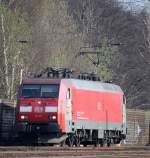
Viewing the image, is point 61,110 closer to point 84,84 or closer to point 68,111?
point 68,111

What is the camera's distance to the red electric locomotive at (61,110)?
3500cm

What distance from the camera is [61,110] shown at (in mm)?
35125

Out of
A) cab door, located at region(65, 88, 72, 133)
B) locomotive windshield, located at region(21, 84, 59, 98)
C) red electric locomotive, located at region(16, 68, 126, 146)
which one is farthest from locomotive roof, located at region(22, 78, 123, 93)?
cab door, located at region(65, 88, 72, 133)

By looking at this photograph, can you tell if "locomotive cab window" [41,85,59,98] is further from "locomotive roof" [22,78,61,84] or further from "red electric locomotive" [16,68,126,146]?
"locomotive roof" [22,78,61,84]

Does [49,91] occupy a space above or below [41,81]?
below

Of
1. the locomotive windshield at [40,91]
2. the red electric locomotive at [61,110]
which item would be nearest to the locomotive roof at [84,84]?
the red electric locomotive at [61,110]

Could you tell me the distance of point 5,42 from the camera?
5181cm

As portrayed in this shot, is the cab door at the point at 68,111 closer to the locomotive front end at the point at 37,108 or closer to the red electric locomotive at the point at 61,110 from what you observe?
the red electric locomotive at the point at 61,110

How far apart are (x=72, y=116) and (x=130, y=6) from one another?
5744 cm

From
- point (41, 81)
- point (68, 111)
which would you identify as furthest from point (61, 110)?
point (41, 81)

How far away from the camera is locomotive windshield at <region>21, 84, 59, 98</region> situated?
3519cm

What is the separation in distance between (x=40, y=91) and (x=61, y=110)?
4.51 feet

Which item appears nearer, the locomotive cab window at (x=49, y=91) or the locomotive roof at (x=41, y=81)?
the locomotive cab window at (x=49, y=91)

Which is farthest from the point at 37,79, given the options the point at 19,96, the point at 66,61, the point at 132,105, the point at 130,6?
the point at 130,6
